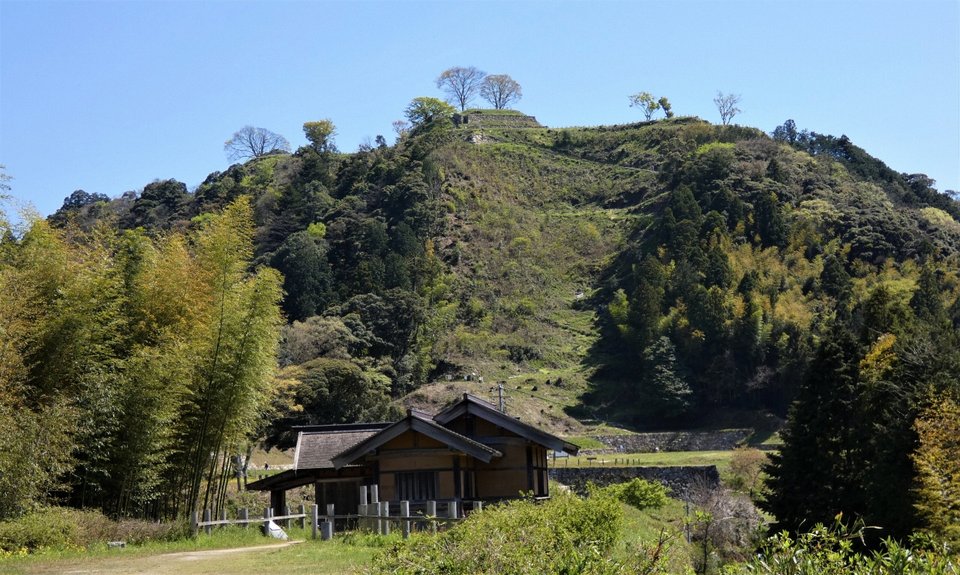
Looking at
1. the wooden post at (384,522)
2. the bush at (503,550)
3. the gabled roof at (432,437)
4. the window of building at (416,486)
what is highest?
the gabled roof at (432,437)

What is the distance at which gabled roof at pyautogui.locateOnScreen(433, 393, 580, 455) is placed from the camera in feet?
67.8

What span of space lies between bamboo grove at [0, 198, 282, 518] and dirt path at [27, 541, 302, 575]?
9.48ft

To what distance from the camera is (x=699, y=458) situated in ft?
158

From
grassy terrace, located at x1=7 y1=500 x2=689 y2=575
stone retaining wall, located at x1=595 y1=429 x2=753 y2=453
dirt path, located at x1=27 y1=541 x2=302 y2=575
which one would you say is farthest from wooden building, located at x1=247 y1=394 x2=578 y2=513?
stone retaining wall, located at x1=595 y1=429 x2=753 y2=453

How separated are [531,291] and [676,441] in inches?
1015

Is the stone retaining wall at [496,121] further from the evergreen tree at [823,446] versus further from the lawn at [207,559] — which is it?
the lawn at [207,559]

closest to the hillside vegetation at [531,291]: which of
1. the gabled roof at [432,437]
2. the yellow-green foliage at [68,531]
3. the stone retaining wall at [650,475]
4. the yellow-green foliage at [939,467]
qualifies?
the yellow-green foliage at [939,467]

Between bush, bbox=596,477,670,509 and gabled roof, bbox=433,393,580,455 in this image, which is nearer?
gabled roof, bbox=433,393,580,455

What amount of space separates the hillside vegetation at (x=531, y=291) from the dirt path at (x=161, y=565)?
295cm

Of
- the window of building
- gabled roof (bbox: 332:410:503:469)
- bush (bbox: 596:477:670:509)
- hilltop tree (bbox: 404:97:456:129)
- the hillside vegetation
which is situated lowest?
bush (bbox: 596:477:670:509)

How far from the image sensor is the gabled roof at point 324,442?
23172 millimetres

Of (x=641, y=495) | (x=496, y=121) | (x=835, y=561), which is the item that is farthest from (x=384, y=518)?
(x=496, y=121)

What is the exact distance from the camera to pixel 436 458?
1988 cm

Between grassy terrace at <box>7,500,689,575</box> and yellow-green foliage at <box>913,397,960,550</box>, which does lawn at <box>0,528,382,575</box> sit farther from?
yellow-green foliage at <box>913,397,960,550</box>
